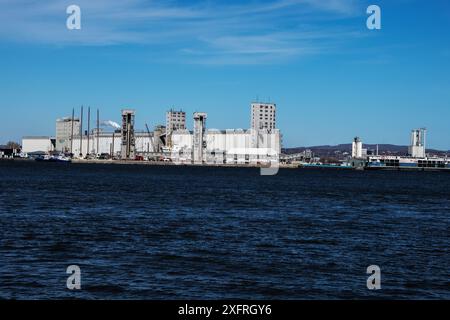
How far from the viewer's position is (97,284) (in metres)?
14.6

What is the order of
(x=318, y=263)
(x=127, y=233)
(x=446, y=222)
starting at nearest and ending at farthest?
(x=318, y=263), (x=127, y=233), (x=446, y=222)

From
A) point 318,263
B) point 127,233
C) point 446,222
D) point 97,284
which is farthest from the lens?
point 446,222

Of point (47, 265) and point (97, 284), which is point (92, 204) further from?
point (97, 284)

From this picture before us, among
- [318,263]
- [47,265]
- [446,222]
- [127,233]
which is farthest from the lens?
[446,222]

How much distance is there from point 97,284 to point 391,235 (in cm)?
1429

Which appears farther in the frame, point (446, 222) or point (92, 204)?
point (92, 204)

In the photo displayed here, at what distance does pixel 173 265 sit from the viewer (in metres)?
17.2
